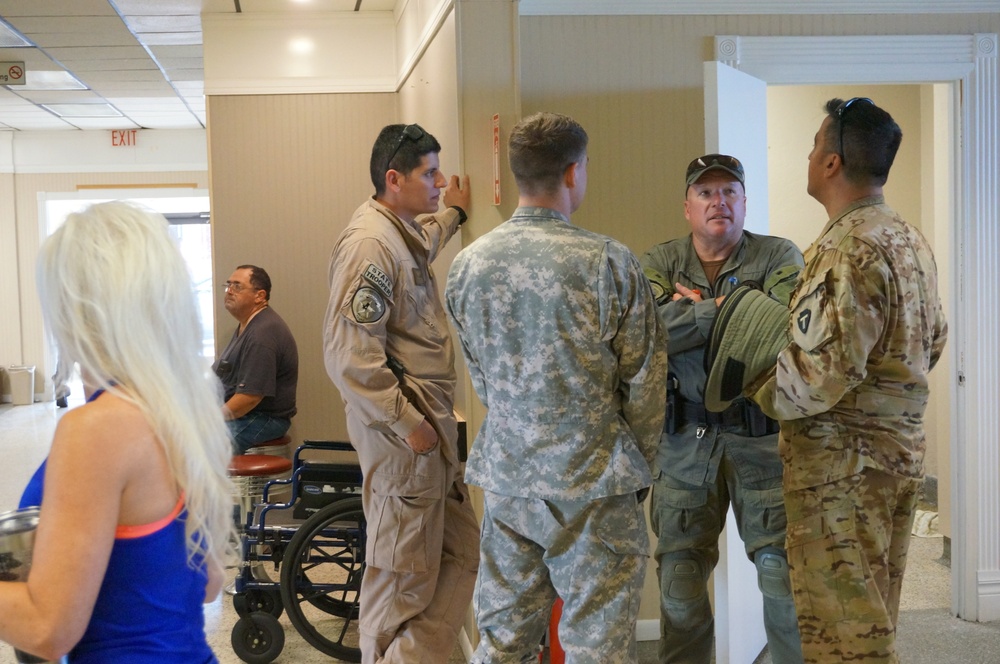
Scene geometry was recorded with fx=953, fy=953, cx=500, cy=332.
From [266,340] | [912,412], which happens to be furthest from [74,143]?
[912,412]

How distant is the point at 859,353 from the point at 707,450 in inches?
22.1

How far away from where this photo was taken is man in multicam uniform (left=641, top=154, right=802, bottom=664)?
2.51 meters

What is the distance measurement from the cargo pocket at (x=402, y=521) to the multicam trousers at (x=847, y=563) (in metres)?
1.09

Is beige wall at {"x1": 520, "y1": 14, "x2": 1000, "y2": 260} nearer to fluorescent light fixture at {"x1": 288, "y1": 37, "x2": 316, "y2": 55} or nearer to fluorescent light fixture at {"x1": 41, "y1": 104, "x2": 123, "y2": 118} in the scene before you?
fluorescent light fixture at {"x1": 288, "y1": 37, "x2": 316, "y2": 55}

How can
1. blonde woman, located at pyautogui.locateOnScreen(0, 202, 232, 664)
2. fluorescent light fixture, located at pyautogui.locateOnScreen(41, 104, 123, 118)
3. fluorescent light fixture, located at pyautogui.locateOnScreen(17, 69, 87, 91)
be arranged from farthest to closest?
fluorescent light fixture, located at pyautogui.locateOnScreen(41, 104, 123, 118), fluorescent light fixture, located at pyautogui.locateOnScreen(17, 69, 87, 91), blonde woman, located at pyautogui.locateOnScreen(0, 202, 232, 664)

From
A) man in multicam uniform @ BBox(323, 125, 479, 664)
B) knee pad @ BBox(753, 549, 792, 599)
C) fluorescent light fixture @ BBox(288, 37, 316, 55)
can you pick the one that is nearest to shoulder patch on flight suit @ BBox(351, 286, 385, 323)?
man in multicam uniform @ BBox(323, 125, 479, 664)

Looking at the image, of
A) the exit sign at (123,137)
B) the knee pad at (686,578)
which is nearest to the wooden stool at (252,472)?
the knee pad at (686,578)

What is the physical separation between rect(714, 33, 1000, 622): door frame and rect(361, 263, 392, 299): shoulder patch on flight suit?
71.2 inches

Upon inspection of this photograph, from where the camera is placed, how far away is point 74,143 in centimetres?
1265

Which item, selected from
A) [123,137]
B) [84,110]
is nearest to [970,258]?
[84,110]

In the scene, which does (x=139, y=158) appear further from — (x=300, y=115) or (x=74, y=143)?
(x=300, y=115)

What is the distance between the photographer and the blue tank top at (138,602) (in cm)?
120

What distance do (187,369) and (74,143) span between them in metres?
12.8

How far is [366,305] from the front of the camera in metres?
2.75
